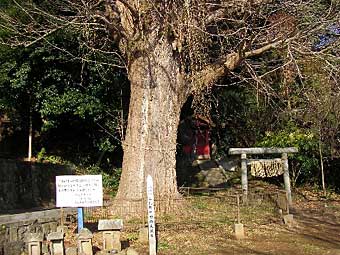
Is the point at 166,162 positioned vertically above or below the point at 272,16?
below

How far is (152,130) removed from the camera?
11156 mm

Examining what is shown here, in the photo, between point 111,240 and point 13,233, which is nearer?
point 111,240

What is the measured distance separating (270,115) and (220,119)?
8.21ft

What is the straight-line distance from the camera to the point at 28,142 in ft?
70.9

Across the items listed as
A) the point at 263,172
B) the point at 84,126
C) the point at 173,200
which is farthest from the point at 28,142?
the point at 173,200

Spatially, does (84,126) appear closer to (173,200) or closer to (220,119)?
(220,119)

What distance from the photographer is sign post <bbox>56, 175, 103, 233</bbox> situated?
8375mm

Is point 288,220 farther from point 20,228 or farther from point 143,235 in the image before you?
point 20,228

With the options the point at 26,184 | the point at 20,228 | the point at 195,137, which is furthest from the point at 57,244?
the point at 195,137

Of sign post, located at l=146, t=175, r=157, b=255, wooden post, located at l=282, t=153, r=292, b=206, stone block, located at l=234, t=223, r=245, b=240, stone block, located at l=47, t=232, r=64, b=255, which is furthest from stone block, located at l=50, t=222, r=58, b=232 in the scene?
wooden post, located at l=282, t=153, r=292, b=206

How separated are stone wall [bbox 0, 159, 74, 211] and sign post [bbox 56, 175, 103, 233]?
23.1ft

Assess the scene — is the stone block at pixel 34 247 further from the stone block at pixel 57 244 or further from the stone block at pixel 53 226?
the stone block at pixel 53 226

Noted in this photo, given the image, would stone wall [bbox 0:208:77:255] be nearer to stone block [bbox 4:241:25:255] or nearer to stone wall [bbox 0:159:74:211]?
stone block [bbox 4:241:25:255]

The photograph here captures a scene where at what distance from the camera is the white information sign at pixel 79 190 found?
838 cm
